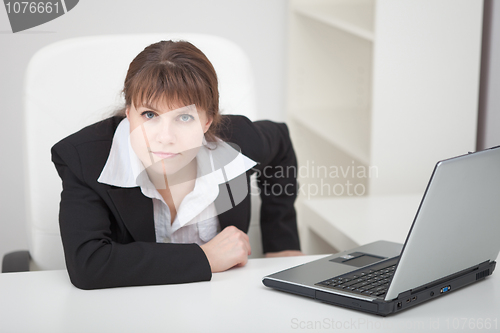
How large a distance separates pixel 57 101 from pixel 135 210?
14.4 inches

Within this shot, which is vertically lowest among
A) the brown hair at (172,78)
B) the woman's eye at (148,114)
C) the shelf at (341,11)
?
the woman's eye at (148,114)

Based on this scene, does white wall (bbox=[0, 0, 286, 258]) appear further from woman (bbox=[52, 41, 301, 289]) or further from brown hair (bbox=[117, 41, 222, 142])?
brown hair (bbox=[117, 41, 222, 142])

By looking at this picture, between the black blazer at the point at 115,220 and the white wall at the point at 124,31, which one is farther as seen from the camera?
the white wall at the point at 124,31

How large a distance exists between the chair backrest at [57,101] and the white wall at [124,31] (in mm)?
1024

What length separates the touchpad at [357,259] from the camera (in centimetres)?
91

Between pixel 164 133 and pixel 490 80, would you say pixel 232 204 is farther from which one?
pixel 490 80

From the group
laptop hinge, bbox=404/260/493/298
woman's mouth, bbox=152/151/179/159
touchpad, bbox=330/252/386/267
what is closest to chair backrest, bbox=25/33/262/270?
woman's mouth, bbox=152/151/179/159

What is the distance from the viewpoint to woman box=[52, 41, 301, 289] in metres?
0.87

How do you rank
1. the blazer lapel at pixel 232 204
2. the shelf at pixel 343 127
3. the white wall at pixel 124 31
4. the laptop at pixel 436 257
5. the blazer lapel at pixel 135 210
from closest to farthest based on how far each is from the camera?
the laptop at pixel 436 257
the blazer lapel at pixel 135 210
the blazer lapel at pixel 232 204
the shelf at pixel 343 127
the white wall at pixel 124 31

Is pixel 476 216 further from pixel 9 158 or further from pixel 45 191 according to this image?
pixel 9 158

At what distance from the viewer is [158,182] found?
105cm

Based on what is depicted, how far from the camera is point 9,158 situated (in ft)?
7.16

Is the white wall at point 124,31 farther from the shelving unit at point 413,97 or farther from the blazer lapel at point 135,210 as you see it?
the blazer lapel at point 135,210

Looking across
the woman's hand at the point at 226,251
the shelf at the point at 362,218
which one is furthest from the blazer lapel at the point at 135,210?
the shelf at the point at 362,218
